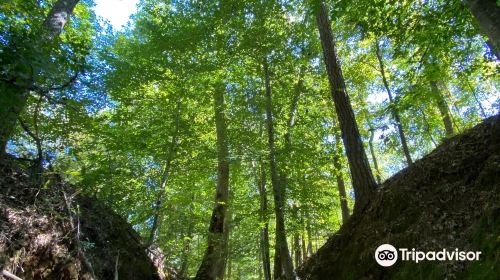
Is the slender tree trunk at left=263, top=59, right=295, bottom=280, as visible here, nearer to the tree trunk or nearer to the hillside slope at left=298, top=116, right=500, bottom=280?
the hillside slope at left=298, top=116, right=500, bottom=280

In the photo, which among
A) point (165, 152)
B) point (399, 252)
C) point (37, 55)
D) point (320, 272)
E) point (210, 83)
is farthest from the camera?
point (210, 83)

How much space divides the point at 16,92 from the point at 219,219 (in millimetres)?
8187

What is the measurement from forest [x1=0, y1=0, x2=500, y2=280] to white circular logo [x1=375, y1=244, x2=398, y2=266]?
0.06 m

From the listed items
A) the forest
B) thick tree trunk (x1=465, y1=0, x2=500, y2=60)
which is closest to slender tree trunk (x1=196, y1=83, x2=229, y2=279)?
the forest

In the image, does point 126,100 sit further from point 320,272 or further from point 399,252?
point 399,252

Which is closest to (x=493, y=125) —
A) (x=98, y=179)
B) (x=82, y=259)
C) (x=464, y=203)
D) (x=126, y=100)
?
(x=464, y=203)

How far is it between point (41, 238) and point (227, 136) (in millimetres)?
6061

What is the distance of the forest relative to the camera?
14.2 ft

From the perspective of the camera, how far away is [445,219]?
484cm

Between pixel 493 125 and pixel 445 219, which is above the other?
pixel 493 125

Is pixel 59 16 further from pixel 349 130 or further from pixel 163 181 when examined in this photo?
pixel 349 130

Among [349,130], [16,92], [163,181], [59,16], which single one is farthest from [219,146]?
[16,92]

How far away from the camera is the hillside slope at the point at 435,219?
13.4 ft

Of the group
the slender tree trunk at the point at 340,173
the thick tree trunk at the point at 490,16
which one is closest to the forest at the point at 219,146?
the thick tree trunk at the point at 490,16
